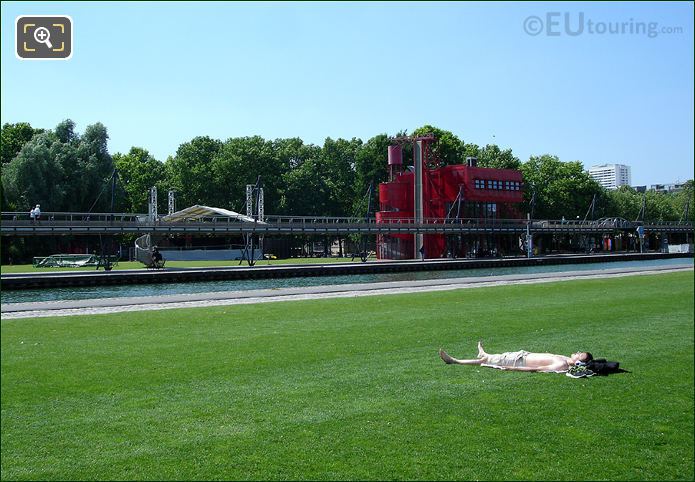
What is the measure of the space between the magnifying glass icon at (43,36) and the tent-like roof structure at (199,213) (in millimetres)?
65829

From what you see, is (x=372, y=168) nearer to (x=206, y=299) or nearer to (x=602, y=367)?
(x=206, y=299)

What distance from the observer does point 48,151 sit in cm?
6712

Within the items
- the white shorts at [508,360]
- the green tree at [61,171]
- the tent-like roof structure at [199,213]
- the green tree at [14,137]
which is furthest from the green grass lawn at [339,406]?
the green tree at [14,137]

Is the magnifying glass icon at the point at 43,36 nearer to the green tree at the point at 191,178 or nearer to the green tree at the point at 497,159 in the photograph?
the green tree at the point at 191,178

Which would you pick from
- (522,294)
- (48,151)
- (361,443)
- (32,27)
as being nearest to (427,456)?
(361,443)

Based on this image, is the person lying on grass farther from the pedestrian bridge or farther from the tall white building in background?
the tall white building in background

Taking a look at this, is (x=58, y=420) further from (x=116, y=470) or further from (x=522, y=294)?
(x=522, y=294)

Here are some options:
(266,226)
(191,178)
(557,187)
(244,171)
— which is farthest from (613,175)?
(266,226)

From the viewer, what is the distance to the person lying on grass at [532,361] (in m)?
10.8

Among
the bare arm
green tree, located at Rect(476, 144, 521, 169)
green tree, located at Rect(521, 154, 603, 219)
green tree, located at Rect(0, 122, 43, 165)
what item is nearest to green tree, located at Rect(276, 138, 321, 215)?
green tree, located at Rect(476, 144, 521, 169)

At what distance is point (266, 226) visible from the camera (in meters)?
63.5

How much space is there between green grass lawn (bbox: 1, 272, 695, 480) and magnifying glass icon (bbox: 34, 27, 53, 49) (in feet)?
14.6

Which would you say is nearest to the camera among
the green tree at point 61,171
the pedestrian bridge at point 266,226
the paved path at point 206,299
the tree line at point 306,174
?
the paved path at point 206,299

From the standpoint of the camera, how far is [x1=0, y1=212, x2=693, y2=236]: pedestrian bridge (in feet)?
171
